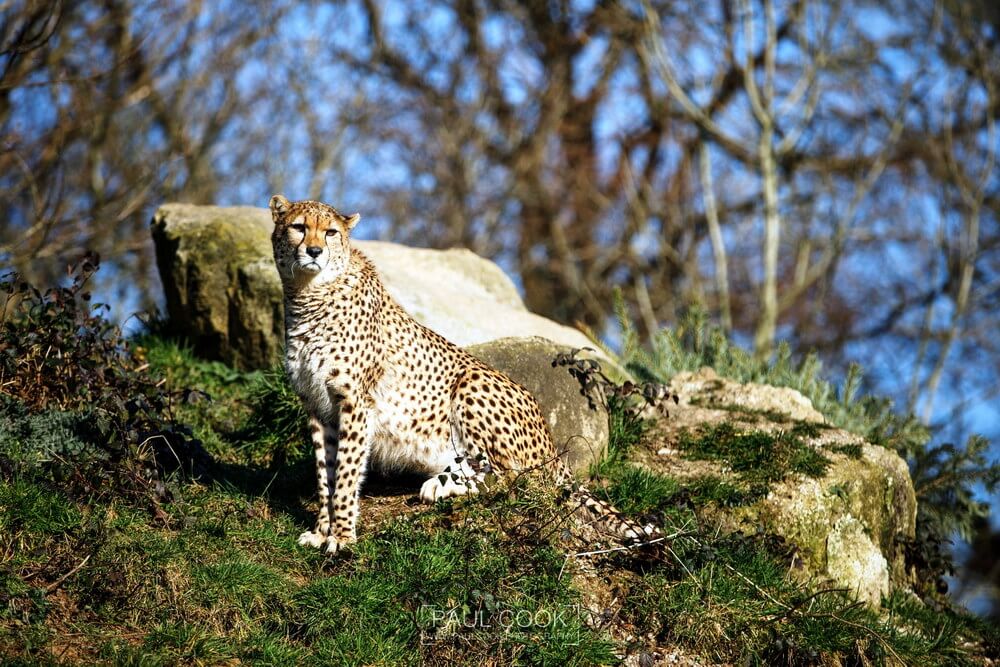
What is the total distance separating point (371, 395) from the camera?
21.2 feet

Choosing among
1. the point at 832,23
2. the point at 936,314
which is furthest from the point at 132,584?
the point at 936,314

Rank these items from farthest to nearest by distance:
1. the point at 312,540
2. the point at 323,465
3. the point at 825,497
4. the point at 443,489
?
the point at 825,497
the point at 443,489
the point at 323,465
the point at 312,540

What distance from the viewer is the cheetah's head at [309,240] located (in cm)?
616

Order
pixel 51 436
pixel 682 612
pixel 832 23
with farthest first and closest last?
pixel 832 23, pixel 51 436, pixel 682 612

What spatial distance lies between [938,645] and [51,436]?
5.53 metres

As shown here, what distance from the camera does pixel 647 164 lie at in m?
24.4

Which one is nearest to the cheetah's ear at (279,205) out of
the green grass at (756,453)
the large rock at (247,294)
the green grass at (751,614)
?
the large rock at (247,294)

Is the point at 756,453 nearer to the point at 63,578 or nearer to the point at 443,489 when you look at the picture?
the point at 443,489

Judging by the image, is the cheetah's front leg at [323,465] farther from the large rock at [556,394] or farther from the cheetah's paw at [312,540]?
the large rock at [556,394]

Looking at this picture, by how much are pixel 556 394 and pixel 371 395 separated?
1.63m

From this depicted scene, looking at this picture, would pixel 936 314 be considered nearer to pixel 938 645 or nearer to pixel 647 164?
pixel 647 164

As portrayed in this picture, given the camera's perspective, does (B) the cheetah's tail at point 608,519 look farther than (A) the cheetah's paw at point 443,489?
No

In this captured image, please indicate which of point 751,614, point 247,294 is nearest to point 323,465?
point 751,614

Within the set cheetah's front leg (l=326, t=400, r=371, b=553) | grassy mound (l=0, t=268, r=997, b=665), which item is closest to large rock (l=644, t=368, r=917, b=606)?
grassy mound (l=0, t=268, r=997, b=665)
